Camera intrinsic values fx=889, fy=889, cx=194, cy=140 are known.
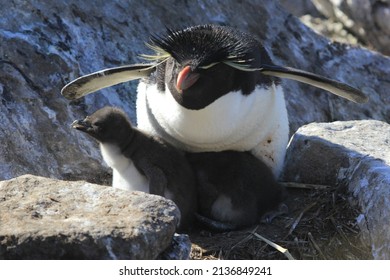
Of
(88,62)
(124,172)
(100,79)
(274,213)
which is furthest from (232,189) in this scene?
(88,62)

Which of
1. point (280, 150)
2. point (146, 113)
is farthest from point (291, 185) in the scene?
point (146, 113)

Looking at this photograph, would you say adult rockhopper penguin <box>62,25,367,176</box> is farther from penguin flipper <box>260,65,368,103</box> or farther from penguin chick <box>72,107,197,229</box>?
penguin chick <box>72,107,197,229</box>

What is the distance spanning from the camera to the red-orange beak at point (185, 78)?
3.84 metres

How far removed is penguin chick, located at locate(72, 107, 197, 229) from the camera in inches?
159

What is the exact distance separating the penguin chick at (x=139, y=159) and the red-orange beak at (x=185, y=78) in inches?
15.3

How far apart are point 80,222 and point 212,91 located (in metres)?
1.20

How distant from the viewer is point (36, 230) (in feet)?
9.69

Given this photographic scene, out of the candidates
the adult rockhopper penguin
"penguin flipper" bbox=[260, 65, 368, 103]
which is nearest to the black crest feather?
the adult rockhopper penguin

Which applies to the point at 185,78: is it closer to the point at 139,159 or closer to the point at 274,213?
the point at 139,159

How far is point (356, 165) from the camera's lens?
432 cm

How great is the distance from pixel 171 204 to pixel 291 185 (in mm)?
1458

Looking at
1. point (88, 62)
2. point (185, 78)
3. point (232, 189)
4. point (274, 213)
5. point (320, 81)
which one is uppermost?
point (88, 62)

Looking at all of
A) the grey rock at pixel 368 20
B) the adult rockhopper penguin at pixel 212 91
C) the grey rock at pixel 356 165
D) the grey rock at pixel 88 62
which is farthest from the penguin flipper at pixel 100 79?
the grey rock at pixel 368 20

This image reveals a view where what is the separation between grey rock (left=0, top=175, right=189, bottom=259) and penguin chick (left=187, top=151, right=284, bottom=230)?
2.91 ft
